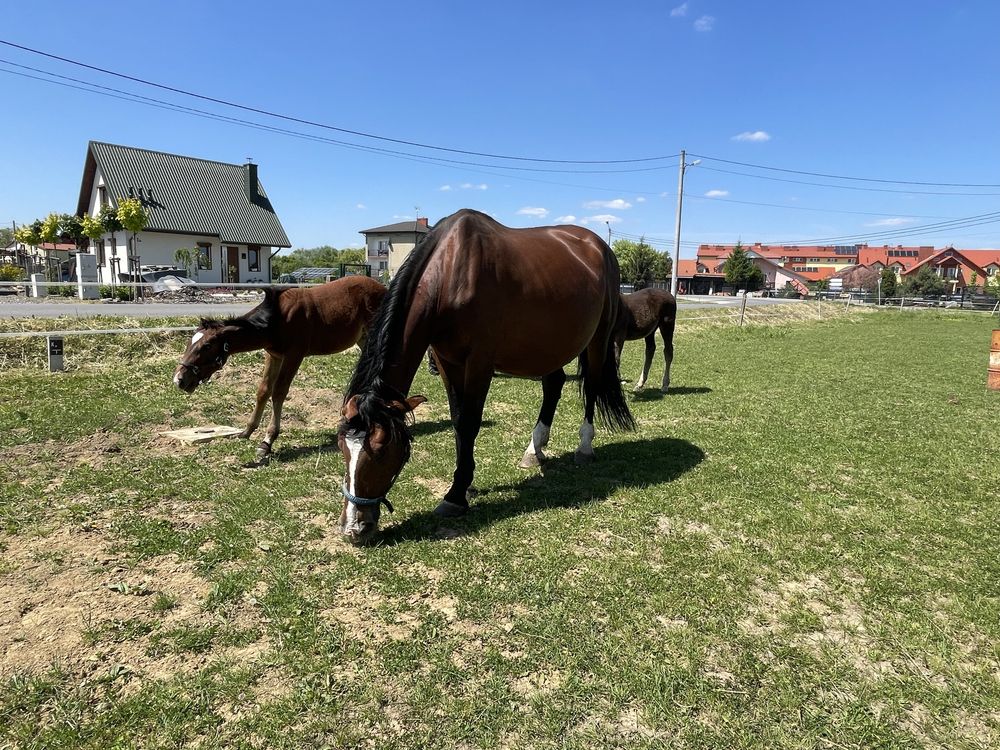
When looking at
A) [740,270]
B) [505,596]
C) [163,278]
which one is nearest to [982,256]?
[740,270]

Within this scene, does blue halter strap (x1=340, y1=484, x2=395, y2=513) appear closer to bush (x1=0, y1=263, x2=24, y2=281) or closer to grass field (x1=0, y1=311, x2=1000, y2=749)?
grass field (x1=0, y1=311, x2=1000, y2=749)

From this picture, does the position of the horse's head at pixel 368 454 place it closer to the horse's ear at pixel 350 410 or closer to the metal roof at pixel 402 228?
the horse's ear at pixel 350 410

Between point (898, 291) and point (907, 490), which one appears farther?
point (898, 291)

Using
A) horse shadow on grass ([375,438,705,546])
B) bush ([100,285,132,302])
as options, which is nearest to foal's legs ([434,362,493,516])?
horse shadow on grass ([375,438,705,546])

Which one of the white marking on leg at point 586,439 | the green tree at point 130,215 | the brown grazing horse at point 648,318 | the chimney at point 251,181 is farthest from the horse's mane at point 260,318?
the chimney at point 251,181

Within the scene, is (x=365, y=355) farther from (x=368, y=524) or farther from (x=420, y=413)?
(x=420, y=413)

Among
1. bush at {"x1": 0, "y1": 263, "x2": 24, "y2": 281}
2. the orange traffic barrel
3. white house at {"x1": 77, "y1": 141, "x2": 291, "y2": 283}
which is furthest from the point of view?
white house at {"x1": 77, "y1": 141, "x2": 291, "y2": 283}

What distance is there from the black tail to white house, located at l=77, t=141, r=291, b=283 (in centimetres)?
3138

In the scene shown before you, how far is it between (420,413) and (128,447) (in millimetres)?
3674

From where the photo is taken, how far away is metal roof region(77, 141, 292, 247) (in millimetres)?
33469

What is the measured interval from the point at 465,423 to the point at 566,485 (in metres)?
1.32

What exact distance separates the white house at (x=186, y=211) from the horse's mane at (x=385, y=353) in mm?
31800

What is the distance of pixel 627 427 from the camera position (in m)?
6.71

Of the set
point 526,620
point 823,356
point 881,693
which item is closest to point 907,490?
point 881,693
